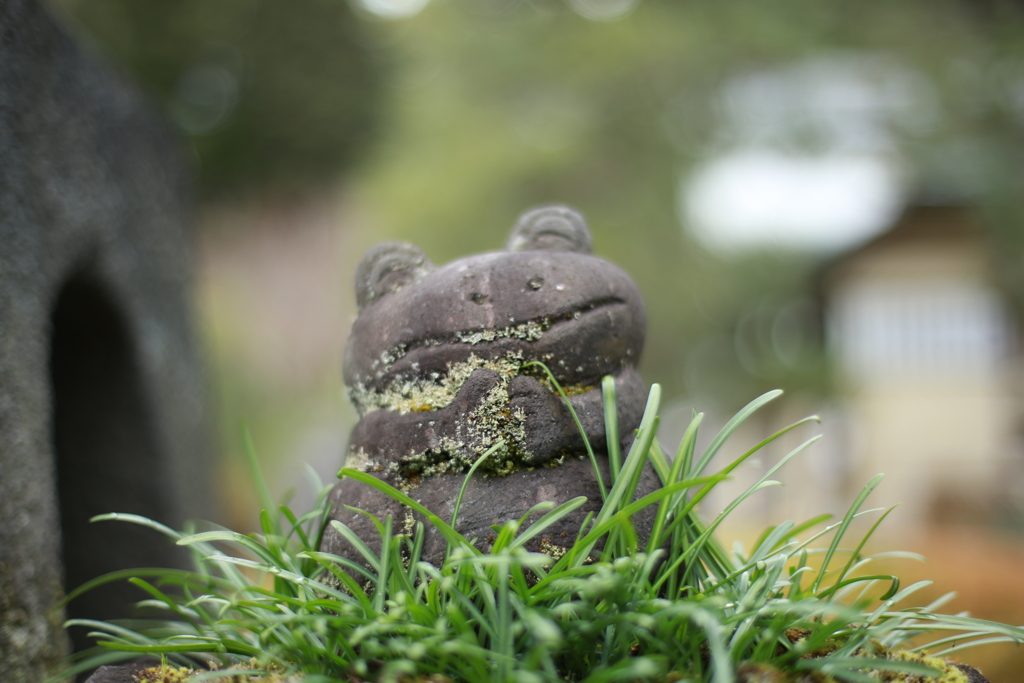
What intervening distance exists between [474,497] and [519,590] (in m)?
A: 0.27

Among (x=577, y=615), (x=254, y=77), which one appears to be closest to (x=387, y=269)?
(x=577, y=615)

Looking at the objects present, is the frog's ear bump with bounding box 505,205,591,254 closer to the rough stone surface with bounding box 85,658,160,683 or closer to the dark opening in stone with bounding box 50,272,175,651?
the rough stone surface with bounding box 85,658,160,683

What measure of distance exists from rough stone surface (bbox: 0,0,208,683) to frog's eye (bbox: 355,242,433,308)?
96 cm

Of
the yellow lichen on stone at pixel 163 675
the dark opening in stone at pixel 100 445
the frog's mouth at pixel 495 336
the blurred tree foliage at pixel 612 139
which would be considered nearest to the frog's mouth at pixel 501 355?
the frog's mouth at pixel 495 336

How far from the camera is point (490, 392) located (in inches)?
51.1

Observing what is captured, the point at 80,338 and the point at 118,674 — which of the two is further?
the point at 80,338

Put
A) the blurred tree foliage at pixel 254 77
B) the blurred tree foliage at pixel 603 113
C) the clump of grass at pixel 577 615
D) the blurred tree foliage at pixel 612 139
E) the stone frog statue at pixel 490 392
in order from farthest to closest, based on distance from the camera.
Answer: the blurred tree foliage at pixel 612 139 → the blurred tree foliage at pixel 603 113 → the blurred tree foliage at pixel 254 77 → the stone frog statue at pixel 490 392 → the clump of grass at pixel 577 615

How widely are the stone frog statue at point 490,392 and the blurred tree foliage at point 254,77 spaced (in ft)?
14.9

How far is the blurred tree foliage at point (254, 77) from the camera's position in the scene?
4742mm

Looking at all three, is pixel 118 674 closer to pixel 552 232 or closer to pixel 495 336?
pixel 495 336

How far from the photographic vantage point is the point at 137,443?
8.50 ft

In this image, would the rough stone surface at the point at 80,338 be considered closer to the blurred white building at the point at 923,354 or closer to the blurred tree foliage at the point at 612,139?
the blurred tree foliage at the point at 612,139

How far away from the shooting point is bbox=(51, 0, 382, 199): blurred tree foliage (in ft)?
15.6

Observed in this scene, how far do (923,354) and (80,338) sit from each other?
43.8ft
